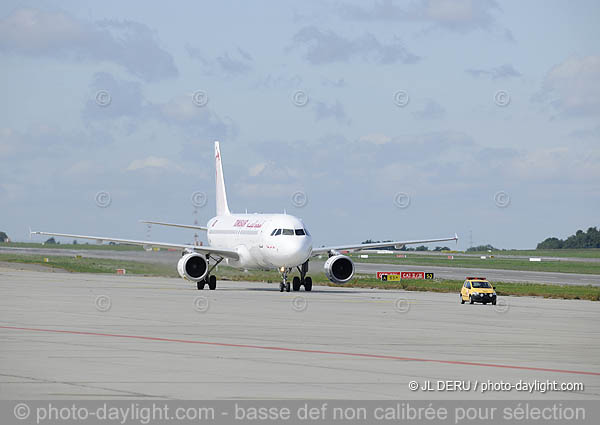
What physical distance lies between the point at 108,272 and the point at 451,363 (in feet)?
246

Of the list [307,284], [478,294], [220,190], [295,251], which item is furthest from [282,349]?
[220,190]

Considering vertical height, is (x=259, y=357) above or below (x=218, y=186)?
below

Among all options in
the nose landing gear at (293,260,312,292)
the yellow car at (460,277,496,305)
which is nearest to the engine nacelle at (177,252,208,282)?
the nose landing gear at (293,260,312,292)

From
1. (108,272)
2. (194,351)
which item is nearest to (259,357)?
(194,351)

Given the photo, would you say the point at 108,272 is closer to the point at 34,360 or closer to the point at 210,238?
the point at 210,238

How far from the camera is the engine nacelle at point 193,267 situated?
199 feet

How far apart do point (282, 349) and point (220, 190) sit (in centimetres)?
5339

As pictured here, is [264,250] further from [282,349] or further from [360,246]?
[282,349]

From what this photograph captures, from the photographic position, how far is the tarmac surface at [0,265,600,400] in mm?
17703

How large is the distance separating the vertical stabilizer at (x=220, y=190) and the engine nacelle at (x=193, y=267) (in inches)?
570

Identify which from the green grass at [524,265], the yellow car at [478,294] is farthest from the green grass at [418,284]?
the green grass at [524,265]

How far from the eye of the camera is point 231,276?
83562mm

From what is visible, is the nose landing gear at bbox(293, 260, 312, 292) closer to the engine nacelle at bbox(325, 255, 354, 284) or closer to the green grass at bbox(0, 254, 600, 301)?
the engine nacelle at bbox(325, 255, 354, 284)
